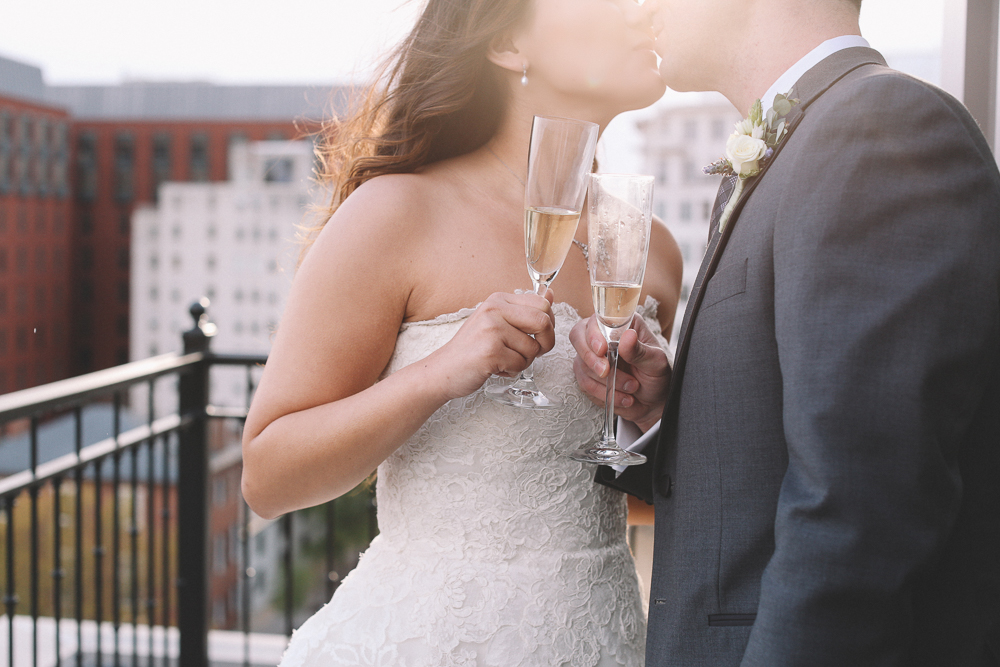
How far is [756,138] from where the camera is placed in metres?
1.15

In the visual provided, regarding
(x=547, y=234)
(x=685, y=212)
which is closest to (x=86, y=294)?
(x=685, y=212)

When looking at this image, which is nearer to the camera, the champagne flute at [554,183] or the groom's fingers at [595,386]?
the champagne flute at [554,183]

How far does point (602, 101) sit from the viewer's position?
173cm

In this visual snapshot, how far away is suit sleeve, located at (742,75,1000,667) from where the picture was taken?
0.90m

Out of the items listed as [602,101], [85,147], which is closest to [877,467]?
[602,101]

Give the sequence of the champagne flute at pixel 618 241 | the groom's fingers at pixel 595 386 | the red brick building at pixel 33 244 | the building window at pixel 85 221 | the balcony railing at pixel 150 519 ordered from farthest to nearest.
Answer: the building window at pixel 85 221
the red brick building at pixel 33 244
the balcony railing at pixel 150 519
the groom's fingers at pixel 595 386
the champagne flute at pixel 618 241

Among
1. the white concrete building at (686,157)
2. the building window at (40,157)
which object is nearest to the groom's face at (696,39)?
the white concrete building at (686,157)

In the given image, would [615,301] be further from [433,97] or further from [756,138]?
[433,97]

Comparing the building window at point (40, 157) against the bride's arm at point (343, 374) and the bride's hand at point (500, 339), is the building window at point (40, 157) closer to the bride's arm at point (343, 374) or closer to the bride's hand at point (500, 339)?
the bride's arm at point (343, 374)

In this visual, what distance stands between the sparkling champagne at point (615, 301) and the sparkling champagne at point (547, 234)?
0.30ft

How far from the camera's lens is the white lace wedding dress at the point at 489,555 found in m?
1.47

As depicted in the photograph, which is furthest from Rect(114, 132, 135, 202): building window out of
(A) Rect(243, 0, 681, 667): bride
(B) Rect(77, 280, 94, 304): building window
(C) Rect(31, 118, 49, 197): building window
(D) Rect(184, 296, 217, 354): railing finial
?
(A) Rect(243, 0, 681, 667): bride

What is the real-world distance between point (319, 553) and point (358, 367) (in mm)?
44438

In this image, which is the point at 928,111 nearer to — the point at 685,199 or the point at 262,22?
the point at 262,22
